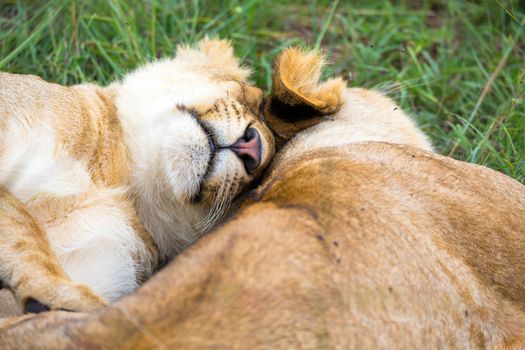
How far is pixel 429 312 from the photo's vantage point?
2.40 meters

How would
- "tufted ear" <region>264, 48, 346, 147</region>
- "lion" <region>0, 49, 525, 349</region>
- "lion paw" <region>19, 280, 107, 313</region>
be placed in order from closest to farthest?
"lion" <region>0, 49, 525, 349</region> < "lion paw" <region>19, 280, 107, 313</region> < "tufted ear" <region>264, 48, 346, 147</region>

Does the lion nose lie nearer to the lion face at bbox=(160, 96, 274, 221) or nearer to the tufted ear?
the lion face at bbox=(160, 96, 274, 221)

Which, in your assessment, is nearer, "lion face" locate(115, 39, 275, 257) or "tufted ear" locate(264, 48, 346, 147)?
"lion face" locate(115, 39, 275, 257)

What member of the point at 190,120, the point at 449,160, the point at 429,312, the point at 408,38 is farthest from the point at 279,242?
the point at 408,38

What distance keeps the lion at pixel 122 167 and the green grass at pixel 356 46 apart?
1.13 m

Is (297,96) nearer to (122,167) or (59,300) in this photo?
(122,167)

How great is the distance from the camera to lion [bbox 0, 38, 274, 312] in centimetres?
313

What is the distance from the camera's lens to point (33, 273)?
2594 mm

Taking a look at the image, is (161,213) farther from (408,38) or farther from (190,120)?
(408,38)

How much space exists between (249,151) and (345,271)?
3.57 feet

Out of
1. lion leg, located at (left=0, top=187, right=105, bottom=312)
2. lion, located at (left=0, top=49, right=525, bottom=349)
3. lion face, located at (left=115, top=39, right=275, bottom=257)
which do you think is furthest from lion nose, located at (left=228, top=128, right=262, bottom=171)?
lion leg, located at (left=0, top=187, right=105, bottom=312)

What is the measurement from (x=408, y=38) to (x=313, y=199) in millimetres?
3205

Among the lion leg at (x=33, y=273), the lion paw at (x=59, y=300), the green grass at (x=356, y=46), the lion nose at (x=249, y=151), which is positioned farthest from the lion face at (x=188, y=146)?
the green grass at (x=356, y=46)

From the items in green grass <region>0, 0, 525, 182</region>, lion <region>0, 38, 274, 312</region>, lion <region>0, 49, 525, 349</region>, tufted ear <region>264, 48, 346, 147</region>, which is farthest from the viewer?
green grass <region>0, 0, 525, 182</region>
